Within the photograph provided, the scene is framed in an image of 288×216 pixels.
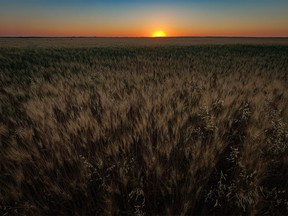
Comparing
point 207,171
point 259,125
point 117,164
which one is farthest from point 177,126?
point 259,125

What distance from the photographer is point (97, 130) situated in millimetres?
2541

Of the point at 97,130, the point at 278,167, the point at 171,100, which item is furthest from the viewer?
the point at 171,100

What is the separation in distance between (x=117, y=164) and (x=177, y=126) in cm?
82

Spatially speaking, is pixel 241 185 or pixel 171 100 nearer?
pixel 241 185

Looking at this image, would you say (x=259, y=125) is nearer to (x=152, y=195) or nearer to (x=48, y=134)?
(x=152, y=195)

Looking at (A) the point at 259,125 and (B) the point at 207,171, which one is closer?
(B) the point at 207,171

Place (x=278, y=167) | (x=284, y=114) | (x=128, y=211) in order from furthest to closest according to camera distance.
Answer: (x=284, y=114) < (x=278, y=167) < (x=128, y=211)

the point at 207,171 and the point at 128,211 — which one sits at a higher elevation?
the point at 207,171

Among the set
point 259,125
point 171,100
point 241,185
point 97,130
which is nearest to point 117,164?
point 97,130

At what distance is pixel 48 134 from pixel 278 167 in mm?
2365

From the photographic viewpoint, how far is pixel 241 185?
1948 mm

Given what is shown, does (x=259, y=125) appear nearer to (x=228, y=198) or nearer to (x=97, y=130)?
(x=228, y=198)

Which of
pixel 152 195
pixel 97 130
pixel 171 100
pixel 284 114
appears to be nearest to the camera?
pixel 152 195

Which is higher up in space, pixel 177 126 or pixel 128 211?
pixel 177 126
